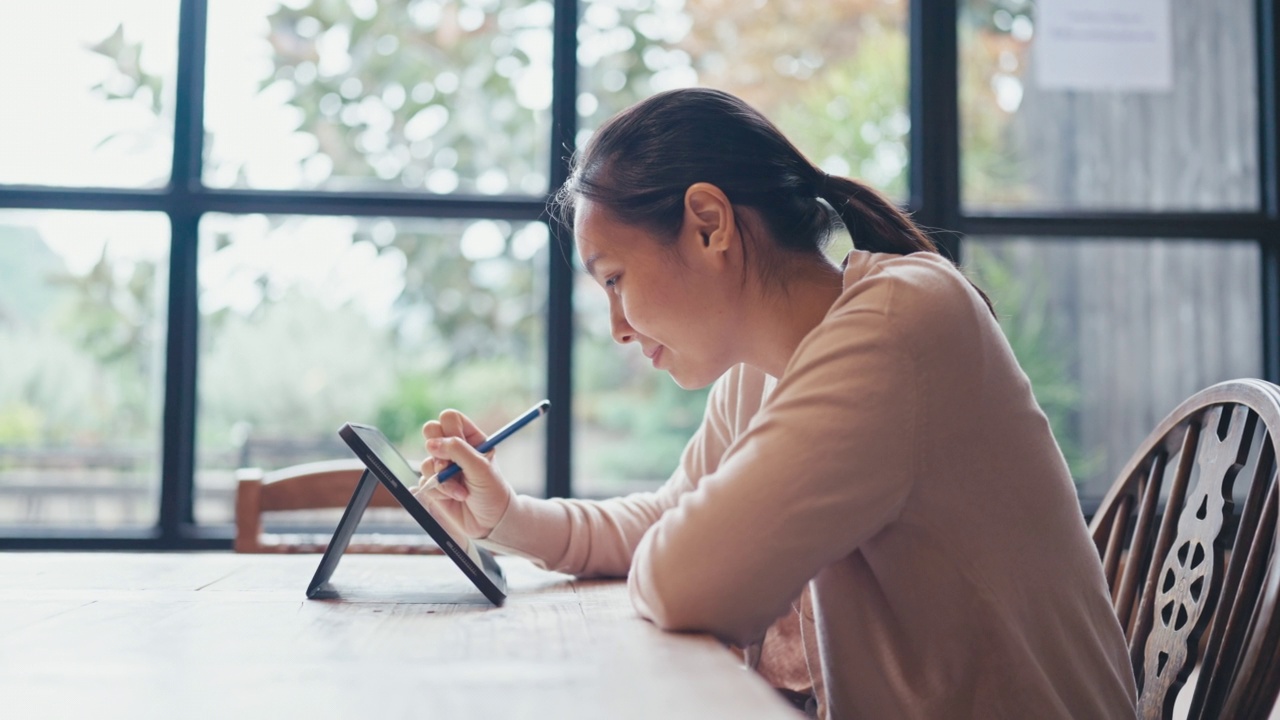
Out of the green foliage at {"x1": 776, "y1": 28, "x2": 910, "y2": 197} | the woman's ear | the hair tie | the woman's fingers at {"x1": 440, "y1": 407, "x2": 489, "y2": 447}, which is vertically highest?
the green foliage at {"x1": 776, "y1": 28, "x2": 910, "y2": 197}

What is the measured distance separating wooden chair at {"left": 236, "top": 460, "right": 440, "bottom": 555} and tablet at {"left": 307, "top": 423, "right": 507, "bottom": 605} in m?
0.44

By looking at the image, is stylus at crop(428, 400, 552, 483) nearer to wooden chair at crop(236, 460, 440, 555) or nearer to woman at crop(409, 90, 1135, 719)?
woman at crop(409, 90, 1135, 719)

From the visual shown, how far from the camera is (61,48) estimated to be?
2.14 meters

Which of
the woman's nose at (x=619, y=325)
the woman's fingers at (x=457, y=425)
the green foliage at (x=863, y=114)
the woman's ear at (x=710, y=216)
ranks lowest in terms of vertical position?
the woman's fingers at (x=457, y=425)

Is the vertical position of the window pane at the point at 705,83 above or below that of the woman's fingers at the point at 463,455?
above

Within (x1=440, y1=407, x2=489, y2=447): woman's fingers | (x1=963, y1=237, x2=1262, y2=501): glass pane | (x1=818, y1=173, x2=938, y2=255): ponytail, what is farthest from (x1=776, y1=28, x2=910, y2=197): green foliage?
(x1=440, y1=407, x2=489, y2=447): woman's fingers

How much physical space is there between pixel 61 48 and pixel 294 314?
767 millimetres

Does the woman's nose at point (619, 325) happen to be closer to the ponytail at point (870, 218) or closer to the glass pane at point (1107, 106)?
the ponytail at point (870, 218)

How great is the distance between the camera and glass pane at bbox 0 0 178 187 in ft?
6.90

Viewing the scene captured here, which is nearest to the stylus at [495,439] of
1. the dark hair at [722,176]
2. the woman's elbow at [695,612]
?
the dark hair at [722,176]

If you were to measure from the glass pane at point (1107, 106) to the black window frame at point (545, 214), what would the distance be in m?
0.05

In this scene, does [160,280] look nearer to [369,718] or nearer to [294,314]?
[294,314]

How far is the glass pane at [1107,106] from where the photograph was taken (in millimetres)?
2250

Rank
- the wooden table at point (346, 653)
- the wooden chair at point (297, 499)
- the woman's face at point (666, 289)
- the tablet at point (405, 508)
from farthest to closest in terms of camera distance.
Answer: the wooden chair at point (297, 499) < the woman's face at point (666, 289) < the tablet at point (405, 508) < the wooden table at point (346, 653)
